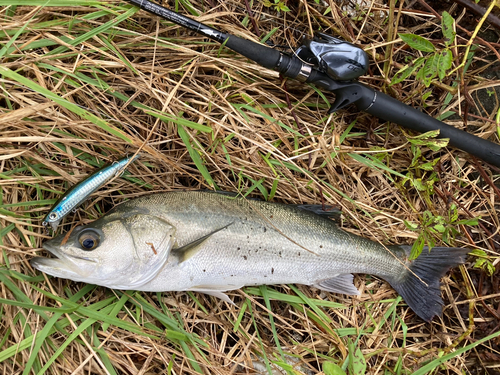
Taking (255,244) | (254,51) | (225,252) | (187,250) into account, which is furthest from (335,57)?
(187,250)

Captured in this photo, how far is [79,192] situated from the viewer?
265 cm

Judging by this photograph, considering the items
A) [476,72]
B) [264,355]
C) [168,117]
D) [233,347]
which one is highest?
[476,72]

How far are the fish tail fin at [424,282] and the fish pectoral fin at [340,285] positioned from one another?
0.34 m

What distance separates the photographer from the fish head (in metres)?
2.45

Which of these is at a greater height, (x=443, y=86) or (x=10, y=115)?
(x=443, y=86)

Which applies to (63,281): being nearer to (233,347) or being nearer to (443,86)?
(233,347)

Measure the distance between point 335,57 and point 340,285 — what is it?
73.4 inches

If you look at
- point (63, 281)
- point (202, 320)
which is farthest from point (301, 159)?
point (63, 281)

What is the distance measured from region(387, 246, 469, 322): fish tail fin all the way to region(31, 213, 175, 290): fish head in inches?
78.6

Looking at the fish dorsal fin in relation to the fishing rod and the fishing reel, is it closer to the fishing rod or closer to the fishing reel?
the fishing rod

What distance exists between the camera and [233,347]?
2.98 metres

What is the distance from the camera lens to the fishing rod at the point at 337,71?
8.81ft

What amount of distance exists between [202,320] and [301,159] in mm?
1598

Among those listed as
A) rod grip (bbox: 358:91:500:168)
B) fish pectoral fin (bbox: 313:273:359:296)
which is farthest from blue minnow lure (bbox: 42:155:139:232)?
rod grip (bbox: 358:91:500:168)
